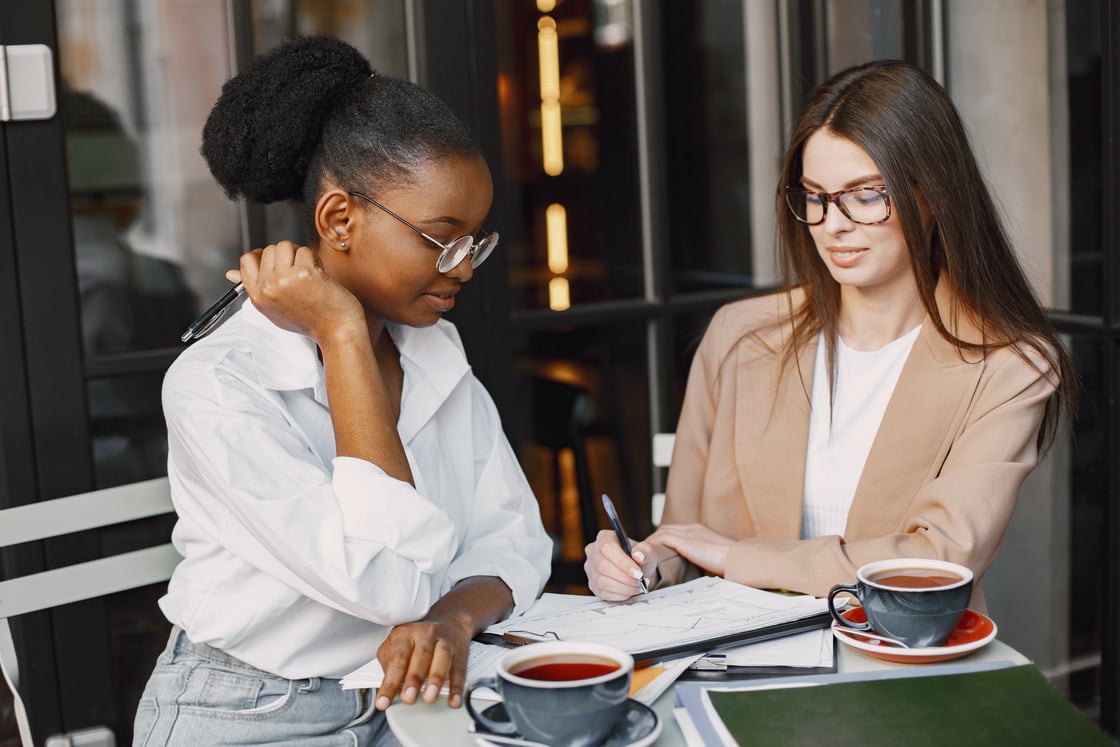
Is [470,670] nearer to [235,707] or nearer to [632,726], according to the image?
[632,726]

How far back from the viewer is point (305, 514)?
1.35 meters

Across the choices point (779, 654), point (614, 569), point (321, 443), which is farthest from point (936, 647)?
point (321, 443)

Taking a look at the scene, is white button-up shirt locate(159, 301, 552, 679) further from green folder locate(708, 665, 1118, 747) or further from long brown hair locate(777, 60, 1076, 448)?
long brown hair locate(777, 60, 1076, 448)

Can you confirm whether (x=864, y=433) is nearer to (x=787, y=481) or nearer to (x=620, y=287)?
(x=787, y=481)

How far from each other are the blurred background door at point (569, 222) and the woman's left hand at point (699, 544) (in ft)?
2.46

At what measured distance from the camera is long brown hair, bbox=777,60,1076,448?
5.71 ft

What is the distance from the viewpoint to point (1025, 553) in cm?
255

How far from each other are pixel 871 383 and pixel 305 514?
3.13 ft

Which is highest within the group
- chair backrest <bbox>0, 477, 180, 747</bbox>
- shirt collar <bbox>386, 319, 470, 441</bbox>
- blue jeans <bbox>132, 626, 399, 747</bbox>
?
shirt collar <bbox>386, 319, 470, 441</bbox>

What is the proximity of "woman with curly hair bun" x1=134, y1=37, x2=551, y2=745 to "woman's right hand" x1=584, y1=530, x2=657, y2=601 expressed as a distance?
9 centimetres

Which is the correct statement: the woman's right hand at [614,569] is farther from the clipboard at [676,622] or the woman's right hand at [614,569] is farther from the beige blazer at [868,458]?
the beige blazer at [868,458]

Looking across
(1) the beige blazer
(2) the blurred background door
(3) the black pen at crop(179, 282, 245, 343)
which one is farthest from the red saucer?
(2) the blurred background door

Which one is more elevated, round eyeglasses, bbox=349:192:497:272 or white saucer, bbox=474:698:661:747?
round eyeglasses, bbox=349:192:497:272

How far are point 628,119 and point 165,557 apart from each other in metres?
1.32
